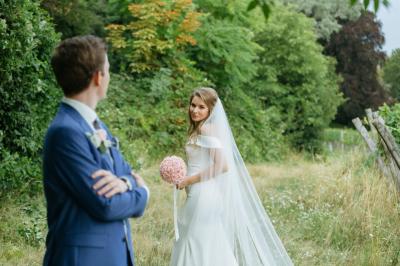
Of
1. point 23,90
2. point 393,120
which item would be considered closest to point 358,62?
point 393,120

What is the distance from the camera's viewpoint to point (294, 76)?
22.7 meters

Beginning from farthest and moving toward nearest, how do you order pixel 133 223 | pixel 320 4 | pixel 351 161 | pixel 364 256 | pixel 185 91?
1. pixel 320 4
2. pixel 185 91
3. pixel 351 161
4. pixel 133 223
5. pixel 364 256

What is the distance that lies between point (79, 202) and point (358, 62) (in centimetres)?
3473

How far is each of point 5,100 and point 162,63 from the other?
28.5ft

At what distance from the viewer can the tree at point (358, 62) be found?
34812 millimetres

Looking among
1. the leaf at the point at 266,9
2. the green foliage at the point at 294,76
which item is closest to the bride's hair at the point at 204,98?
the leaf at the point at 266,9

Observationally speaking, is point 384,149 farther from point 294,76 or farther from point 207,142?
point 294,76

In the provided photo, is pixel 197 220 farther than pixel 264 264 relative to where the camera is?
No

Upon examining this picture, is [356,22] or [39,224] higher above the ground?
[356,22]

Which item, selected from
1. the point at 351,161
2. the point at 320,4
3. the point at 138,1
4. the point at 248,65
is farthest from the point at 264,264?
the point at 320,4

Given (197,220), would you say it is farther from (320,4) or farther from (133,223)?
(320,4)

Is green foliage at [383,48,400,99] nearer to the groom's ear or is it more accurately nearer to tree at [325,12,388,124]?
tree at [325,12,388,124]

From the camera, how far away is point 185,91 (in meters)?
15.0

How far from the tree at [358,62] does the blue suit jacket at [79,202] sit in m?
33.4
